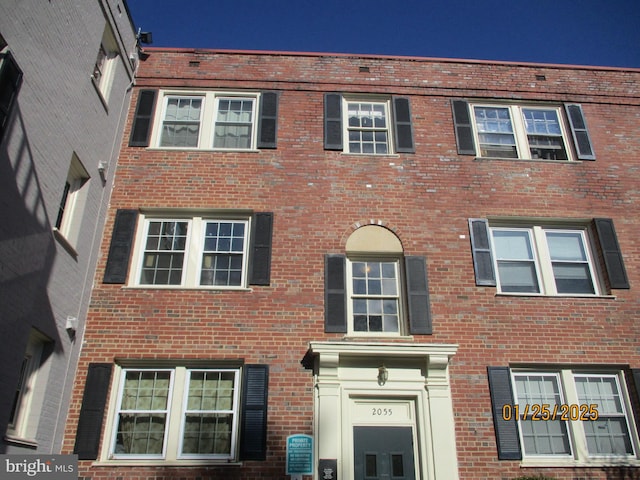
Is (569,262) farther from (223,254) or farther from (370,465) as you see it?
(223,254)

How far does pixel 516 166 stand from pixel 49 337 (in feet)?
30.2

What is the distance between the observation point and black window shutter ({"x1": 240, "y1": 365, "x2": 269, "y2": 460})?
8.50 metres

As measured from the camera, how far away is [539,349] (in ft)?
31.3

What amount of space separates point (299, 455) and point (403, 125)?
274 inches

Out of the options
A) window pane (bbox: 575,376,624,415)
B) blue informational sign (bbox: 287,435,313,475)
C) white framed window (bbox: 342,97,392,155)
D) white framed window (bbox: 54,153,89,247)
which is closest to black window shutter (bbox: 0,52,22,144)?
white framed window (bbox: 54,153,89,247)

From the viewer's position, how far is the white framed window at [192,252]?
1004cm

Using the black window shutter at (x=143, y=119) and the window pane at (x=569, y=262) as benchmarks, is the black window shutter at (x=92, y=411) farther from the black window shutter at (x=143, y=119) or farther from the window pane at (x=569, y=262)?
the window pane at (x=569, y=262)

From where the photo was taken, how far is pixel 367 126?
12055 millimetres

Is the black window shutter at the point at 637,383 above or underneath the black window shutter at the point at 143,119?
underneath

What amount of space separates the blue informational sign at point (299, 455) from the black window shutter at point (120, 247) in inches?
161

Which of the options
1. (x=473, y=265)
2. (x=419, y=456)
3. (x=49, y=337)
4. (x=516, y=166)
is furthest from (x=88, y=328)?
(x=516, y=166)

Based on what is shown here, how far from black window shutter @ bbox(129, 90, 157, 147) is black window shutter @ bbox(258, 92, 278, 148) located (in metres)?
2.32

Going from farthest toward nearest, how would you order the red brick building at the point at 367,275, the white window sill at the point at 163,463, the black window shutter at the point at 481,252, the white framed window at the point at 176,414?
the black window shutter at the point at 481,252, the red brick building at the point at 367,275, the white framed window at the point at 176,414, the white window sill at the point at 163,463

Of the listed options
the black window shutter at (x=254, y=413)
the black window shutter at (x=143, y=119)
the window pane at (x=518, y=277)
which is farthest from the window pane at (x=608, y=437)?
the black window shutter at (x=143, y=119)
